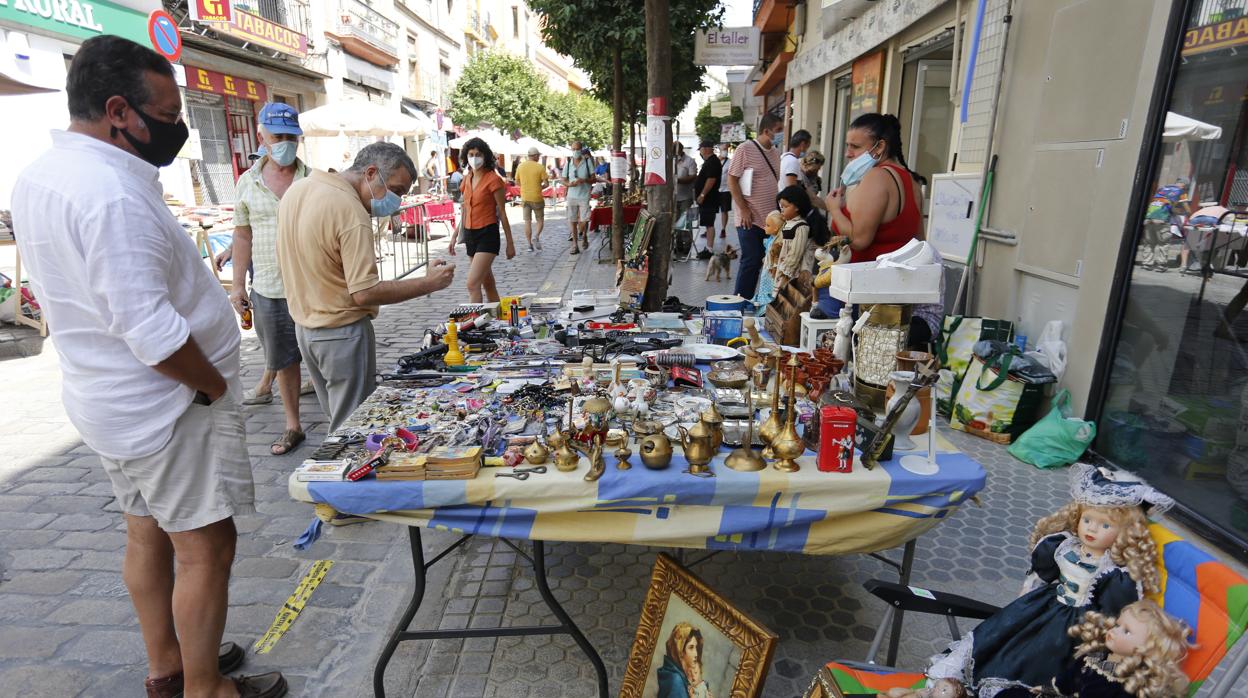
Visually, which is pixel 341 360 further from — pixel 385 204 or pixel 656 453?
pixel 656 453

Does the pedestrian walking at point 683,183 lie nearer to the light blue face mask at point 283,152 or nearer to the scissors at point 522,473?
the light blue face mask at point 283,152

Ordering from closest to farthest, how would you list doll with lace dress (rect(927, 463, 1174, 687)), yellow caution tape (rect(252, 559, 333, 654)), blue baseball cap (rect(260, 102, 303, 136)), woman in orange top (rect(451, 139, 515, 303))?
doll with lace dress (rect(927, 463, 1174, 687))
yellow caution tape (rect(252, 559, 333, 654))
blue baseball cap (rect(260, 102, 303, 136))
woman in orange top (rect(451, 139, 515, 303))

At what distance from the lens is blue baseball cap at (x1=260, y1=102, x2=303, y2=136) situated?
4.23 m

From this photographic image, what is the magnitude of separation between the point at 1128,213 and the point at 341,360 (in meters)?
4.42

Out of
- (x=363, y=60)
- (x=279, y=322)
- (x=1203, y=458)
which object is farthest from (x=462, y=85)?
(x=1203, y=458)

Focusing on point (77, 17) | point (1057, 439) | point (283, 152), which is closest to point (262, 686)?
point (283, 152)

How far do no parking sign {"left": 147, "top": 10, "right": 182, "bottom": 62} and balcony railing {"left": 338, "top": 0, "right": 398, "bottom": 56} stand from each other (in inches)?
393

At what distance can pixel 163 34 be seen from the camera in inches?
450

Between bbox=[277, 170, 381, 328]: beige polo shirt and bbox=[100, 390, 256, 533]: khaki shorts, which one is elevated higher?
bbox=[277, 170, 381, 328]: beige polo shirt

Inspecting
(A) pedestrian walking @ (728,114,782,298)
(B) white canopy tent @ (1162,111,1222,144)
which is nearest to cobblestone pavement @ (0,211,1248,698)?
(B) white canopy tent @ (1162,111,1222,144)

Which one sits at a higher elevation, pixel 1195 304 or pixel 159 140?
pixel 159 140

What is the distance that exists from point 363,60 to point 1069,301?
25.1 m

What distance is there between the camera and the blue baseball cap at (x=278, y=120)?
4.23 m

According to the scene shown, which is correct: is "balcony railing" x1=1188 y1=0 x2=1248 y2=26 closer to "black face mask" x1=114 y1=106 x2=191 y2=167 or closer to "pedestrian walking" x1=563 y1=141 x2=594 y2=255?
"black face mask" x1=114 y1=106 x2=191 y2=167
